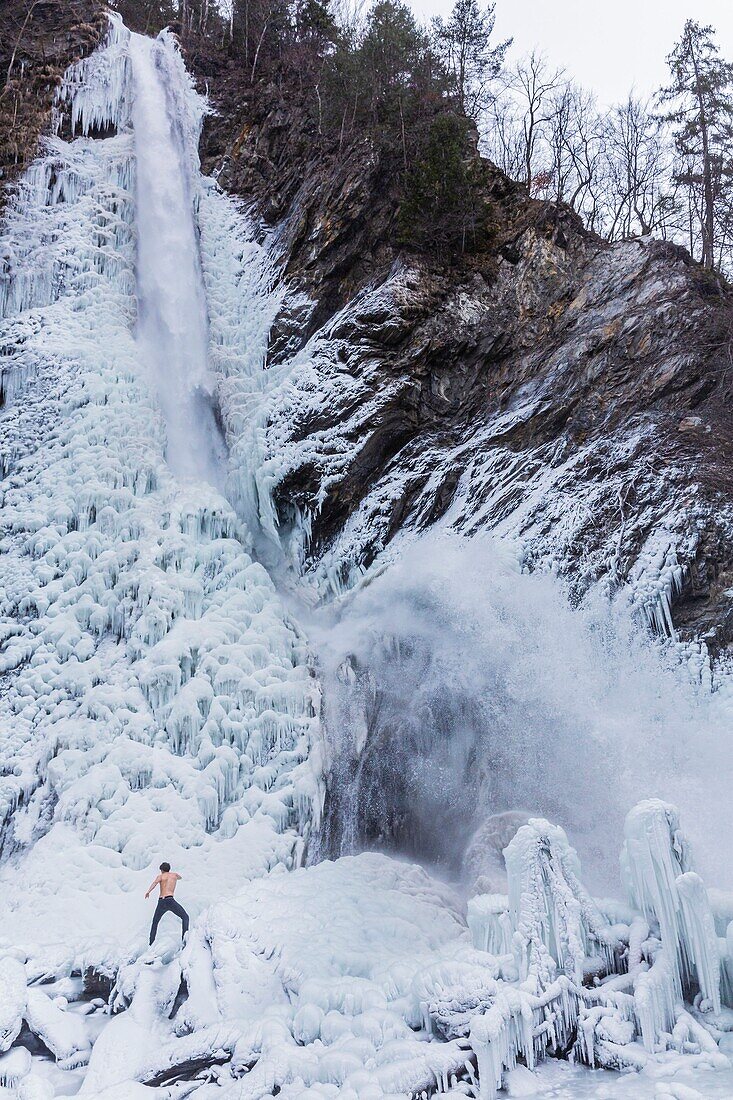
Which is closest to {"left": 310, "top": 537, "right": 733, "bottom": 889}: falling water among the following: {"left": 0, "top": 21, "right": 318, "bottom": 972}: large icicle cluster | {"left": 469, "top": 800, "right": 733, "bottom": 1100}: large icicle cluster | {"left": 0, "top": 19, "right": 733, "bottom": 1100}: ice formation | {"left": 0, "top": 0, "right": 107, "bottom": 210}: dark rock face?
{"left": 0, "top": 19, "right": 733, "bottom": 1100}: ice formation

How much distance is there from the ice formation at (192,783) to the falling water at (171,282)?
6 centimetres

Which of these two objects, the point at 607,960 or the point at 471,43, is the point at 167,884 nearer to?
the point at 607,960

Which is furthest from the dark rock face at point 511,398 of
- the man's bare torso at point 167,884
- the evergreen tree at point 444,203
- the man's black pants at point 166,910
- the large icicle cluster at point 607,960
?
the man's black pants at point 166,910

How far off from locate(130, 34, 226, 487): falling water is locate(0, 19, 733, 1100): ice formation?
0.06 m

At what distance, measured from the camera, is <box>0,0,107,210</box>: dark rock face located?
15977mm

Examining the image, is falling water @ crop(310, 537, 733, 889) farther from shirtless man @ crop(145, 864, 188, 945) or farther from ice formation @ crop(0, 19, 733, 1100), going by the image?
shirtless man @ crop(145, 864, 188, 945)

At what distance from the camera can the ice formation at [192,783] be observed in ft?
20.2

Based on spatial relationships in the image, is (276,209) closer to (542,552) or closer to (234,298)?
(234,298)

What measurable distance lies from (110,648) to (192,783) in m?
2.41

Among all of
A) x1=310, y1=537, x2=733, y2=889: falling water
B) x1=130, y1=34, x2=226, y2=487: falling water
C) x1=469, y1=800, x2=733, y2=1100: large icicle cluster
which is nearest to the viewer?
x1=469, y1=800, x2=733, y2=1100: large icicle cluster

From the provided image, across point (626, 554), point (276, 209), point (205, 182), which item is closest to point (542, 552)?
point (626, 554)

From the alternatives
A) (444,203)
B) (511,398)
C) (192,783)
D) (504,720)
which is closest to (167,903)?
(192,783)

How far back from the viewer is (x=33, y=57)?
1717 centimetres

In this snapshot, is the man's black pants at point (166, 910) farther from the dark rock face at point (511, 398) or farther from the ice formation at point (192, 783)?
the dark rock face at point (511, 398)
